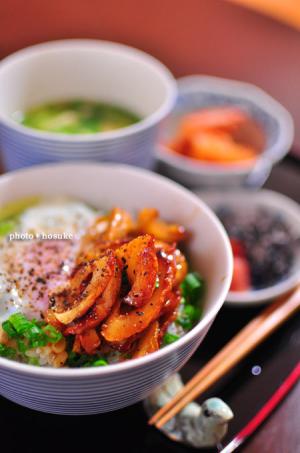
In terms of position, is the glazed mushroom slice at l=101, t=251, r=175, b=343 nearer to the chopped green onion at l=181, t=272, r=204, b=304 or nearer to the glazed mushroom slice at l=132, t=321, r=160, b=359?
the glazed mushroom slice at l=132, t=321, r=160, b=359

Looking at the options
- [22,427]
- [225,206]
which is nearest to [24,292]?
[22,427]

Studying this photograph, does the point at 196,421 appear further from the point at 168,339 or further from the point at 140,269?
the point at 140,269

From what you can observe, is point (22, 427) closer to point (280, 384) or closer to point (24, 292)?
point (24, 292)

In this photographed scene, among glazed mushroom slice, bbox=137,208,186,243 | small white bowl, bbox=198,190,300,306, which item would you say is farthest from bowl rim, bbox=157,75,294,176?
glazed mushroom slice, bbox=137,208,186,243

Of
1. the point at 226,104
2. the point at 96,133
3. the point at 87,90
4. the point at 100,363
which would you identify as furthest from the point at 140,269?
the point at 226,104

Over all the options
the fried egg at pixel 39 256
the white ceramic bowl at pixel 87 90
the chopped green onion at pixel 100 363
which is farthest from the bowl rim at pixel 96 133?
the chopped green onion at pixel 100 363

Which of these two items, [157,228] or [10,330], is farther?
[157,228]

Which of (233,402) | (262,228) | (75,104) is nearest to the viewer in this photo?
(233,402)
